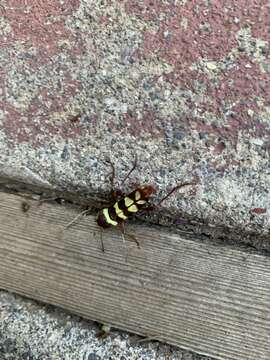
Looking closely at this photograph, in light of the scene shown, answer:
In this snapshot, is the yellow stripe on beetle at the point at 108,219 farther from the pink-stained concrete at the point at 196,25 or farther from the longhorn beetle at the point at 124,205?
the pink-stained concrete at the point at 196,25

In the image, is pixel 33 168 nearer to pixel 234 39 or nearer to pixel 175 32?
pixel 175 32

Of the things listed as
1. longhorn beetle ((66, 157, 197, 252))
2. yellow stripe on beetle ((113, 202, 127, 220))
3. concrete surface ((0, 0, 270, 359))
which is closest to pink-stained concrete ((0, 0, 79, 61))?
concrete surface ((0, 0, 270, 359))

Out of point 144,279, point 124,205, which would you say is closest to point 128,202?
point 124,205

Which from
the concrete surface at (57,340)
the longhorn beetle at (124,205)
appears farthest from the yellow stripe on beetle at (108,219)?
the concrete surface at (57,340)

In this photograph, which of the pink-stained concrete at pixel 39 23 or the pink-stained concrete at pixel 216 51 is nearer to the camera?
the pink-stained concrete at pixel 216 51

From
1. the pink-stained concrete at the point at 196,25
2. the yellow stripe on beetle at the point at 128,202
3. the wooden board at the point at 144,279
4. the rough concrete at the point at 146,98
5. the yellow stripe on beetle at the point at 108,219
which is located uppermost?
the pink-stained concrete at the point at 196,25

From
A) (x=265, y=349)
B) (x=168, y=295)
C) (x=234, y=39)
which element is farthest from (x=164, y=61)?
(x=265, y=349)

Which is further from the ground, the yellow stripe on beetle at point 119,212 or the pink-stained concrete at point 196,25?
the pink-stained concrete at point 196,25
